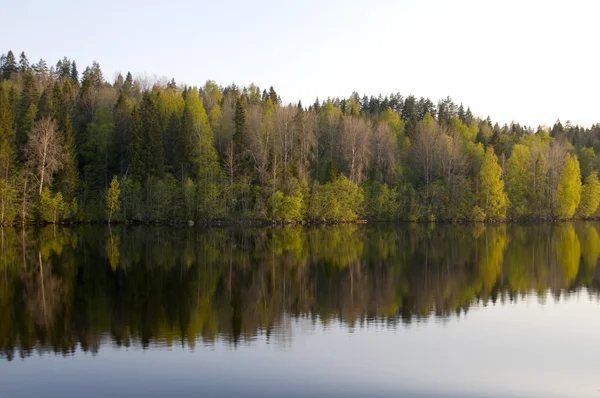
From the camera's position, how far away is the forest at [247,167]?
72.7 meters

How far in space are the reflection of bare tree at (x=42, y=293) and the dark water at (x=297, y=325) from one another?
101 millimetres

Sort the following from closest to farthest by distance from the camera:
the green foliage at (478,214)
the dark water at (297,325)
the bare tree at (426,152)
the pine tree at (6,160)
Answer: the dark water at (297,325)
the pine tree at (6,160)
the green foliage at (478,214)
the bare tree at (426,152)

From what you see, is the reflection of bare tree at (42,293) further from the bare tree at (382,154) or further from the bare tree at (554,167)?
the bare tree at (554,167)

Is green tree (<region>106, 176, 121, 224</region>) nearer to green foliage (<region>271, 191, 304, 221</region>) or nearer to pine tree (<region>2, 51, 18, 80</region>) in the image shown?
green foliage (<region>271, 191, 304, 221</region>)

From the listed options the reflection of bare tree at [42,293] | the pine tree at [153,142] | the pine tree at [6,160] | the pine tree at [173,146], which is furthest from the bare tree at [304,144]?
the reflection of bare tree at [42,293]

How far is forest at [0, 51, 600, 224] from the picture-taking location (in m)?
72.7

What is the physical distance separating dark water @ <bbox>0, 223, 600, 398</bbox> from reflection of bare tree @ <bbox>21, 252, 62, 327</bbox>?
0.33ft

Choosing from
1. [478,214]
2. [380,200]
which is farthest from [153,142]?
[478,214]

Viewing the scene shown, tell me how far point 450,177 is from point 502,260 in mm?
51229

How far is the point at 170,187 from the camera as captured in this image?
251 feet

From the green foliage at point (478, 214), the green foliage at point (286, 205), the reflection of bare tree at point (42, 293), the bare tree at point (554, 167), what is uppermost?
the bare tree at point (554, 167)

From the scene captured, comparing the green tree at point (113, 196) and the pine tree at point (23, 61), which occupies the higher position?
the pine tree at point (23, 61)

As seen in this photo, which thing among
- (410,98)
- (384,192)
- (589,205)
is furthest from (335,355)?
(410,98)

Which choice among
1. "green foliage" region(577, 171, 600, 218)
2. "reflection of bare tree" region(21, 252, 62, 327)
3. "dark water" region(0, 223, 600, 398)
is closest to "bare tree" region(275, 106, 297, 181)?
"dark water" region(0, 223, 600, 398)
